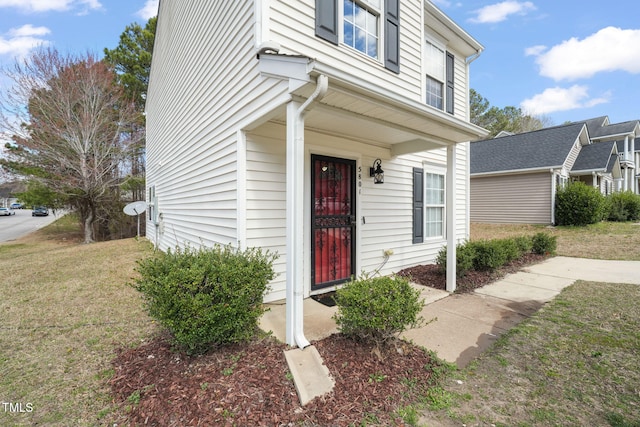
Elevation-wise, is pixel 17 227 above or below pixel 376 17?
below

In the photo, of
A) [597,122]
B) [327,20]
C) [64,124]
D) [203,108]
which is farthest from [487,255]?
[597,122]

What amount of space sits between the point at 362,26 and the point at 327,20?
0.88m

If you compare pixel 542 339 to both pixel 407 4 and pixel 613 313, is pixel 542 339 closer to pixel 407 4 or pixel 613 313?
pixel 613 313

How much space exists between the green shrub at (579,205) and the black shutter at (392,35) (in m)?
11.2

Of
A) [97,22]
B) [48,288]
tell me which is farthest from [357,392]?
[97,22]

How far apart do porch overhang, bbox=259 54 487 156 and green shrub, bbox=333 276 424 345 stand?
1.77m

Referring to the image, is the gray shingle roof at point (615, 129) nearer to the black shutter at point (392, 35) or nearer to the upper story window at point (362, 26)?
the black shutter at point (392, 35)

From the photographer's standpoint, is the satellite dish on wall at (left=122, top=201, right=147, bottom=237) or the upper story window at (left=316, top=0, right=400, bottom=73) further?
the satellite dish on wall at (left=122, top=201, right=147, bottom=237)

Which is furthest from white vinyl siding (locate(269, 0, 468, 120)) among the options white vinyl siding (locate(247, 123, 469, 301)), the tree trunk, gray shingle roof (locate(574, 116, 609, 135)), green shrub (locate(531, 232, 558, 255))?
gray shingle roof (locate(574, 116, 609, 135))

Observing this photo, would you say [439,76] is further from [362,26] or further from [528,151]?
[528,151]

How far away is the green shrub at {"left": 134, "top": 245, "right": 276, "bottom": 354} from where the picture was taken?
2359 millimetres

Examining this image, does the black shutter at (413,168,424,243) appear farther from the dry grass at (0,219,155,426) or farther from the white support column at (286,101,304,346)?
the dry grass at (0,219,155,426)

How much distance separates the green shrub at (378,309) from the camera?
242cm

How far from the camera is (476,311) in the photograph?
3.80 m
